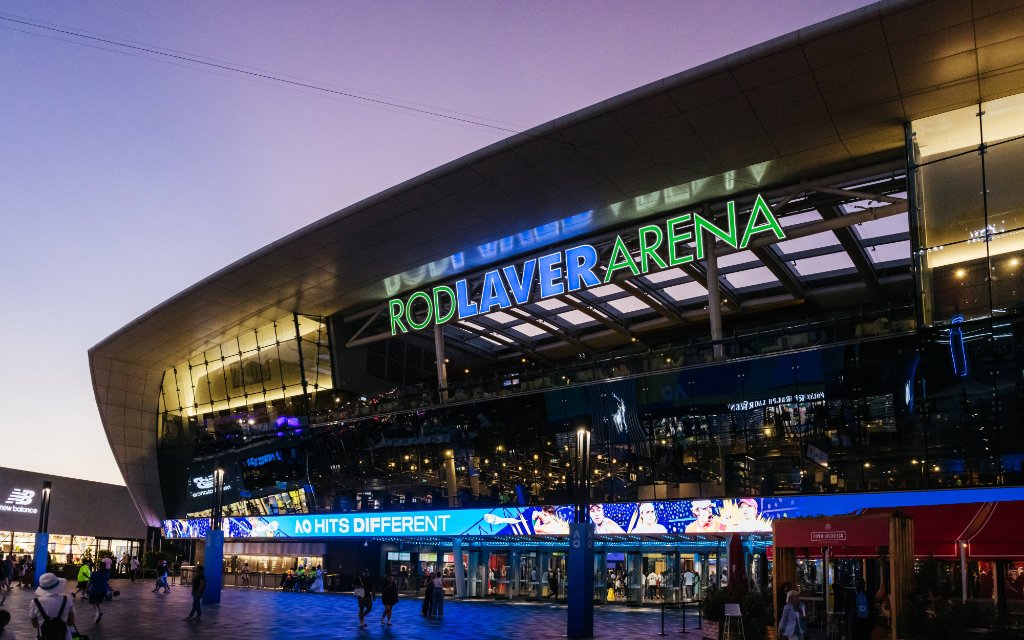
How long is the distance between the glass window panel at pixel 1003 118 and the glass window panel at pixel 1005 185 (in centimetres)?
21

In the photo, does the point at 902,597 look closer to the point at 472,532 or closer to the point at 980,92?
the point at 980,92

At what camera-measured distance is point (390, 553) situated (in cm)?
4838

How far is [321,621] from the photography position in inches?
1019

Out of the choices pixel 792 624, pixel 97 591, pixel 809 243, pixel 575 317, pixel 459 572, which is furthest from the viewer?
pixel 575 317

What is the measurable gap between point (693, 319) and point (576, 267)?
10.7 m

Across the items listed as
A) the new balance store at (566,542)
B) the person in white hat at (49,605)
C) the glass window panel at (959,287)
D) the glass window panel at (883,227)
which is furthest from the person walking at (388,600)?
the glass window panel at (883,227)

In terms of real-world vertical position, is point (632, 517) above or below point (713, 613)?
above

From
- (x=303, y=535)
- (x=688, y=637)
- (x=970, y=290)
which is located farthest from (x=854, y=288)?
(x=303, y=535)

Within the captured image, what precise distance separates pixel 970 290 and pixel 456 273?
22.6 meters

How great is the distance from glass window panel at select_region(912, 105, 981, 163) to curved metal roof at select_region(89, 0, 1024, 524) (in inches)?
16.0

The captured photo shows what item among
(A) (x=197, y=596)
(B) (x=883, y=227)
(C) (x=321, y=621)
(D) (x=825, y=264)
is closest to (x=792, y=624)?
(C) (x=321, y=621)

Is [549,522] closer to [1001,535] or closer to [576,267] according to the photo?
[576,267]

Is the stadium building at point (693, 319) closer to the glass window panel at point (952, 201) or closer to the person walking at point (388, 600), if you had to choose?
the glass window panel at point (952, 201)

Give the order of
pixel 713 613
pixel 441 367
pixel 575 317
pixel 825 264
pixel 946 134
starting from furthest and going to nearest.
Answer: pixel 575 317, pixel 441 367, pixel 825 264, pixel 946 134, pixel 713 613
